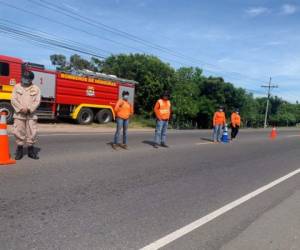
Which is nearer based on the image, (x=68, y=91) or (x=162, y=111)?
(x=162, y=111)

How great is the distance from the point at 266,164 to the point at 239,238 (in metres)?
6.61

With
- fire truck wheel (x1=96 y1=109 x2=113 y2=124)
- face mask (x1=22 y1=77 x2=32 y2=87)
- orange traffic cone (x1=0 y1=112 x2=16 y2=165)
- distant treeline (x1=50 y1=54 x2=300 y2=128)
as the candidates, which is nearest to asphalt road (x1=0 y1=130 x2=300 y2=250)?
orange traffic cone (x1=0 y1=112 x2=16 y2=165)

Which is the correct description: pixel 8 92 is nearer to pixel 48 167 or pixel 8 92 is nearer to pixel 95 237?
pixel 48 167

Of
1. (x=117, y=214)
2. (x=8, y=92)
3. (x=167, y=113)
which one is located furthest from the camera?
(x=8, y=92)

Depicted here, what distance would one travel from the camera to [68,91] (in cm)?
2100

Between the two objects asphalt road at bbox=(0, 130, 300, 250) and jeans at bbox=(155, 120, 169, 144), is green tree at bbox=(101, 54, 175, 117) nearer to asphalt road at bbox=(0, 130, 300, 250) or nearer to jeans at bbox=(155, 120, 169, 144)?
jeans at bbox=(155, 120, 169, 144)

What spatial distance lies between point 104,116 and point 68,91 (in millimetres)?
3308

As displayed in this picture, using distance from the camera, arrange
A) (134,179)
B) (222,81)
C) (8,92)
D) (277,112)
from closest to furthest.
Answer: (134,179), (8,92), (222,81), (277,112)

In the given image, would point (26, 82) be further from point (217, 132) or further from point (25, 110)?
point (217, 132)

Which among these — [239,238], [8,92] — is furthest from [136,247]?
[8,92]

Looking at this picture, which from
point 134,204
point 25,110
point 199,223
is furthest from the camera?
point 25,110

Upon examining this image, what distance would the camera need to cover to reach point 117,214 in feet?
16.3

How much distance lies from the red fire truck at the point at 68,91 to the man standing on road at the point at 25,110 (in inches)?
388

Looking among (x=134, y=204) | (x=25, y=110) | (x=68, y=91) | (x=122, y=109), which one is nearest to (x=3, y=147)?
(x=25, y=110)
